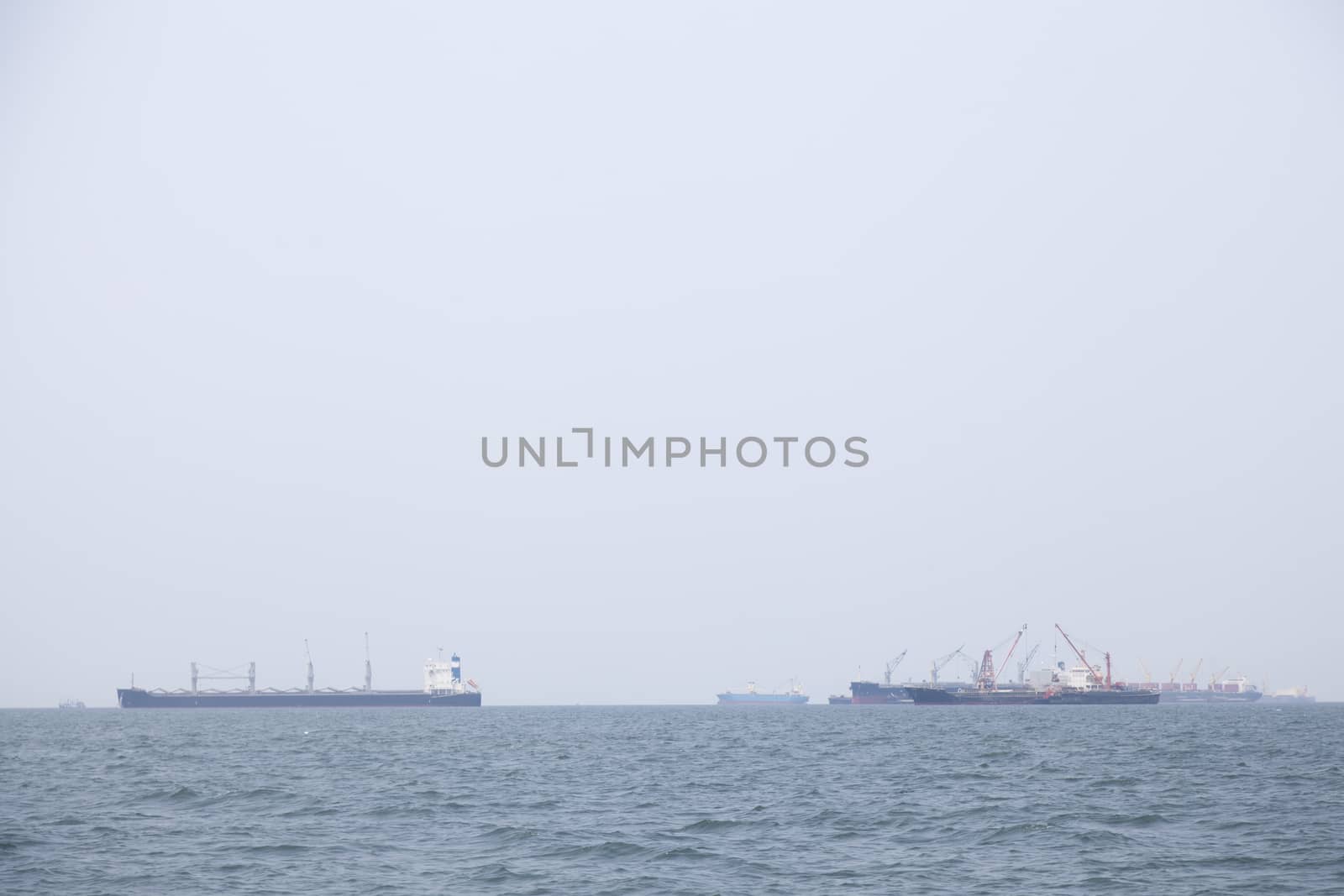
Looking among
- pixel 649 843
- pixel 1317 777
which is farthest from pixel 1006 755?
pixel 649 843

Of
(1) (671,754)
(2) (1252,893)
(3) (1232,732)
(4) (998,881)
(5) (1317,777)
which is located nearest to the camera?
(2) (1252,893)

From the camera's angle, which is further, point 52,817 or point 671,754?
point 671,754

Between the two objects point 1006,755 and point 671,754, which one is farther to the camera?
point 671,754

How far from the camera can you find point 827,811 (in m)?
59.2

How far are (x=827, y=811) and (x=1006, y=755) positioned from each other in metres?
41.5

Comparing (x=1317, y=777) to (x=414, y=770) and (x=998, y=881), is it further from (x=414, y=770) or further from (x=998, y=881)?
(x=414, y=770)

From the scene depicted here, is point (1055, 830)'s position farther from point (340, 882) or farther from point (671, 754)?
point (671, 754)

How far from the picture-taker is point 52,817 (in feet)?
189

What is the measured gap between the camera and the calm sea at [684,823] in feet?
136

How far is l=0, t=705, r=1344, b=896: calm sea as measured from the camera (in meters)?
41.3

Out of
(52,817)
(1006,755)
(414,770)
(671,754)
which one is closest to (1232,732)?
(1006,755)

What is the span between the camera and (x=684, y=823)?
182ft

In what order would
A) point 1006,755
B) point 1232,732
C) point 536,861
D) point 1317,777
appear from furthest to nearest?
point 1232,732, point 1006,755, point 1317,777, point 536,861

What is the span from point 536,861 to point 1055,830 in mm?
21296
